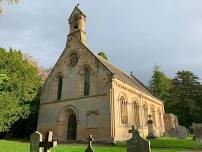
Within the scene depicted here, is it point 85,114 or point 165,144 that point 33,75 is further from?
point 165,144

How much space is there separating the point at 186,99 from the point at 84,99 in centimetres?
3329

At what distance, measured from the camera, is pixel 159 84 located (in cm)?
6244

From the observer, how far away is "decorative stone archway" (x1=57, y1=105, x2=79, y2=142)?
2652cm

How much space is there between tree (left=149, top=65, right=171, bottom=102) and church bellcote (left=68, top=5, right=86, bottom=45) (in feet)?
117

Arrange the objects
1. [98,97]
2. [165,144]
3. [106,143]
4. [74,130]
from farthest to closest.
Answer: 1. [74,130]
2. [98,97]
3. [106,143]
4. [165,144]

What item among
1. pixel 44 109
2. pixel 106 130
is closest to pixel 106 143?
pixel 106 130

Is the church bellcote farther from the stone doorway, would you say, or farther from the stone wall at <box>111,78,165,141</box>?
the stone doorway

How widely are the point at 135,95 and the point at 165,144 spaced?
1024 cm

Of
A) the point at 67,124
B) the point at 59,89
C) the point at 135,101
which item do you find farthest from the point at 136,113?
the point at 59,89

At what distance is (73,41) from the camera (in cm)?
2967

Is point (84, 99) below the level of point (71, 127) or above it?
above

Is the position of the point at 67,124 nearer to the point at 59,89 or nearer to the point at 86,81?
the point at 59,89

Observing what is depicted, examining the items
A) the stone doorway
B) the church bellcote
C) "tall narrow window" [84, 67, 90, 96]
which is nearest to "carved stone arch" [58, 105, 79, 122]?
the stone doorway

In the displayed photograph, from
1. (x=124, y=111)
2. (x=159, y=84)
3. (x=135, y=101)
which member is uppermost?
(x=159, y=84)
